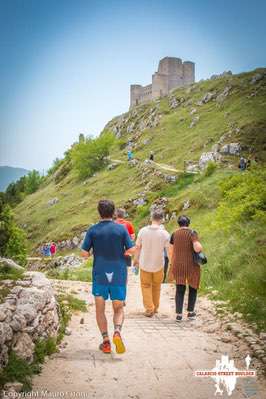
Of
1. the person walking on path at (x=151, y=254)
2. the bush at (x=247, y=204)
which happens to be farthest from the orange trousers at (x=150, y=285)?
the bush at (x=247, y=204)

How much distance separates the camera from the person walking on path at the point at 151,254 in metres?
9.11

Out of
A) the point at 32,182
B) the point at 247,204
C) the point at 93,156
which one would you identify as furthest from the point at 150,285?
the point at 32,182

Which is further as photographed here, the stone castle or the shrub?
the stone castle

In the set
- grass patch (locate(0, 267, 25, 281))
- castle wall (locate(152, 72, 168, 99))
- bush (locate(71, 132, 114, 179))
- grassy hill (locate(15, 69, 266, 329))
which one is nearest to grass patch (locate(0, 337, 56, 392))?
grass patch (locate(0, 267, 25, 281))

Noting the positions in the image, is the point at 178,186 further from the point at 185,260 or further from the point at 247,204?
the point at 185,260

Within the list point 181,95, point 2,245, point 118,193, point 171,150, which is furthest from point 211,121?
point 2,245

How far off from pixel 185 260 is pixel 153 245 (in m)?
0.75

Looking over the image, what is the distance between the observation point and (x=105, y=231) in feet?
21.7

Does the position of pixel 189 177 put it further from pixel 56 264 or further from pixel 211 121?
pixel 211 121

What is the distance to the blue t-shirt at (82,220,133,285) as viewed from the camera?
6598 millimetres

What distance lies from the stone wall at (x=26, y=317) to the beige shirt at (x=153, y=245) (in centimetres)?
234

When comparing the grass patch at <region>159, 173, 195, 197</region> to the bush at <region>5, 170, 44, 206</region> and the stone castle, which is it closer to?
the bush at <region>5, 170, 44, 206</region>

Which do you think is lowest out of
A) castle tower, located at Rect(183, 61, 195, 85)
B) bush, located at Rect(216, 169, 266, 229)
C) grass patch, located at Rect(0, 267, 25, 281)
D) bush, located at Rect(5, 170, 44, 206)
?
grass patch, located at Rect(0, 267, 25, 281)

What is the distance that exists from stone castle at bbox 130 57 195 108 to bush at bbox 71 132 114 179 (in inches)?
2033
